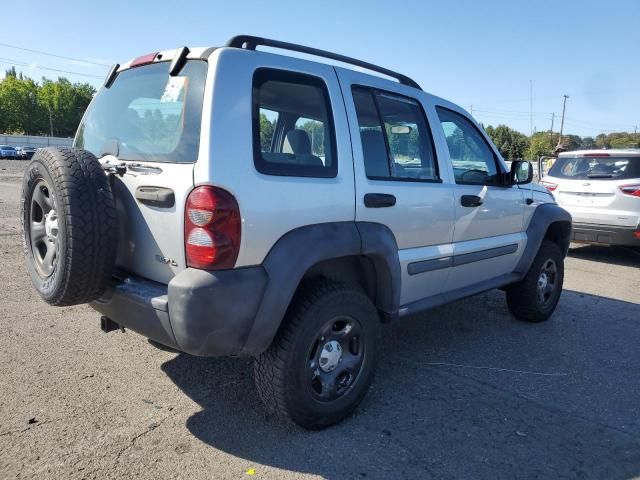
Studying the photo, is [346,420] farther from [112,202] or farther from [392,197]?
[112,202]

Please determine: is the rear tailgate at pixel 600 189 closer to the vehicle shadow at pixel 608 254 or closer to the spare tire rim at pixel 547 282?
the vehicle shadow at pixel 608 254

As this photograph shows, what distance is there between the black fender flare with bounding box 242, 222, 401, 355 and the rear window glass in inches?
252

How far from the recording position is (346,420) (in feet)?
10.1

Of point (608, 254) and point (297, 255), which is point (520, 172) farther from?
point (608, 254)

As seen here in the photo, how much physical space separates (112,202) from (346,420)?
5.99 feet

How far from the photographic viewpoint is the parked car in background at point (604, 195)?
7.64m

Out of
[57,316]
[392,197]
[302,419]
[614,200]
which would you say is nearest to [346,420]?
[302,419]

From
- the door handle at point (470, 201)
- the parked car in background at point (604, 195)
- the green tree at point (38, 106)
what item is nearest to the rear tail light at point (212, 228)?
the door handle at point (470, 201)

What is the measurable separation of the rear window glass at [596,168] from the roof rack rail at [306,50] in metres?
5.55

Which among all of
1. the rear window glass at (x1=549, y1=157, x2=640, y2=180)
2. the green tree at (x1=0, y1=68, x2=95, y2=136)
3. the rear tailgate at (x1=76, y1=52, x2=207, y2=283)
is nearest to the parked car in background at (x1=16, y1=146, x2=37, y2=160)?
the green tree at (x1=0, y1=68, x2=95, y2=136)

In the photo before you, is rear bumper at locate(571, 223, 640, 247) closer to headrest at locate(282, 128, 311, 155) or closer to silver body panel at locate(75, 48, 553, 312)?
silver body panel at locate(75, 48, 553, 312)

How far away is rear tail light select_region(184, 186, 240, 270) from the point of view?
7.77 ft

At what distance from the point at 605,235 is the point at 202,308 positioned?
291 inches

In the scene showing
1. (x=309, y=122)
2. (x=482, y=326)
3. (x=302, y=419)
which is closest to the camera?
(x=302, y=419)
